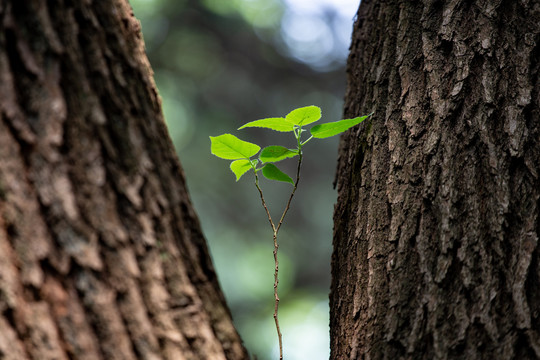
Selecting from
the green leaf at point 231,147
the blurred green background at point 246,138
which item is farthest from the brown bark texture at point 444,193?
the blurred green background at point 246,138

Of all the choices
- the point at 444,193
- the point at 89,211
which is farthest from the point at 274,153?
the point at 89,211

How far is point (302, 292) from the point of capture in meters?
9.72

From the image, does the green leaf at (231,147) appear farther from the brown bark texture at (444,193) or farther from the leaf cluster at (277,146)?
the brown bark texture at (444,193)

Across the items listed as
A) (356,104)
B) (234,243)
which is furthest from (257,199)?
(356,104)

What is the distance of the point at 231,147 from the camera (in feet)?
3.20

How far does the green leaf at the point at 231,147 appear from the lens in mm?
956

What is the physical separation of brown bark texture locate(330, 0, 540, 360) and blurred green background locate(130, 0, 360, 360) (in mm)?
8050

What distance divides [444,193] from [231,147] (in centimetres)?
45

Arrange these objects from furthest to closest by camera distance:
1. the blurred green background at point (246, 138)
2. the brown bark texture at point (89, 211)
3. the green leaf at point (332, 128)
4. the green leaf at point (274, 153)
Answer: the blurred green background at point (246, 138) → the green leaf at point (274, 153) → the green leaf at point (332, 128) → the brown bark texture at point (89, 211)

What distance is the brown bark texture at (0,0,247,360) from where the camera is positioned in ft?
1.84

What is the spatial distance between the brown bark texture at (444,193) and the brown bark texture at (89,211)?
320mm

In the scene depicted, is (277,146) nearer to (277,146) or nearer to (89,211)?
(277,146)

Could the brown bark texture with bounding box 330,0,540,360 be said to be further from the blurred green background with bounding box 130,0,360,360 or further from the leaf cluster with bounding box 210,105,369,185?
the blurred green background with bounding box 130,0,360,360

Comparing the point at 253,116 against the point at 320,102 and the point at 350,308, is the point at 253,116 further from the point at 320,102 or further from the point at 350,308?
the point at 350,308
